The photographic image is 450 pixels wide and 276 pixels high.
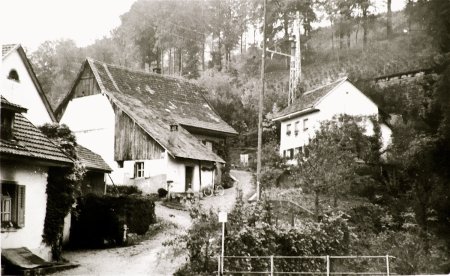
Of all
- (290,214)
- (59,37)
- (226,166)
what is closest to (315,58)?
(226,166)

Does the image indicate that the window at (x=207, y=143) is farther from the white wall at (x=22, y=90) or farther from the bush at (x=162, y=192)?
the white wall at (x=22, y=90)

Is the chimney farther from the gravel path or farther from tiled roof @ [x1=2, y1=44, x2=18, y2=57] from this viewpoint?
tiled roof @ [x1=2, y1=44, x2=18, y2=57]

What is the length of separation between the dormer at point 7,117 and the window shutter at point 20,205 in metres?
0.99

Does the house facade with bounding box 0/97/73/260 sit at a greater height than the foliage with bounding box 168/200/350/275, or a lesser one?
greater

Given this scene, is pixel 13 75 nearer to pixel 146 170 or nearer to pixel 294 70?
pixel 146 170

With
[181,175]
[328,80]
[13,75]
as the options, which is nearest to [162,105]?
[181,175]

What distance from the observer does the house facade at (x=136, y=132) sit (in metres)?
19.7

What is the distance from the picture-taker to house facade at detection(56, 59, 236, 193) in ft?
64.5

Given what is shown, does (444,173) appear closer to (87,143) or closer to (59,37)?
(59,37)

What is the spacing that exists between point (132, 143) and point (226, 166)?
3.78m

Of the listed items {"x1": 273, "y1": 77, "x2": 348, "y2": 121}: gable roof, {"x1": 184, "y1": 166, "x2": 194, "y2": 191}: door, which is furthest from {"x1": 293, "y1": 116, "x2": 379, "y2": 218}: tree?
{"x1": 184, "y1": 166, "x2": 194, "y2": 191}: door

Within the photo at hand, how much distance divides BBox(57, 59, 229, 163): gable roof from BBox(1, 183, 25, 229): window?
9164mm

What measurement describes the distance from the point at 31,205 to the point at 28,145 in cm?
117

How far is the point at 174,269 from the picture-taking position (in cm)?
1053
